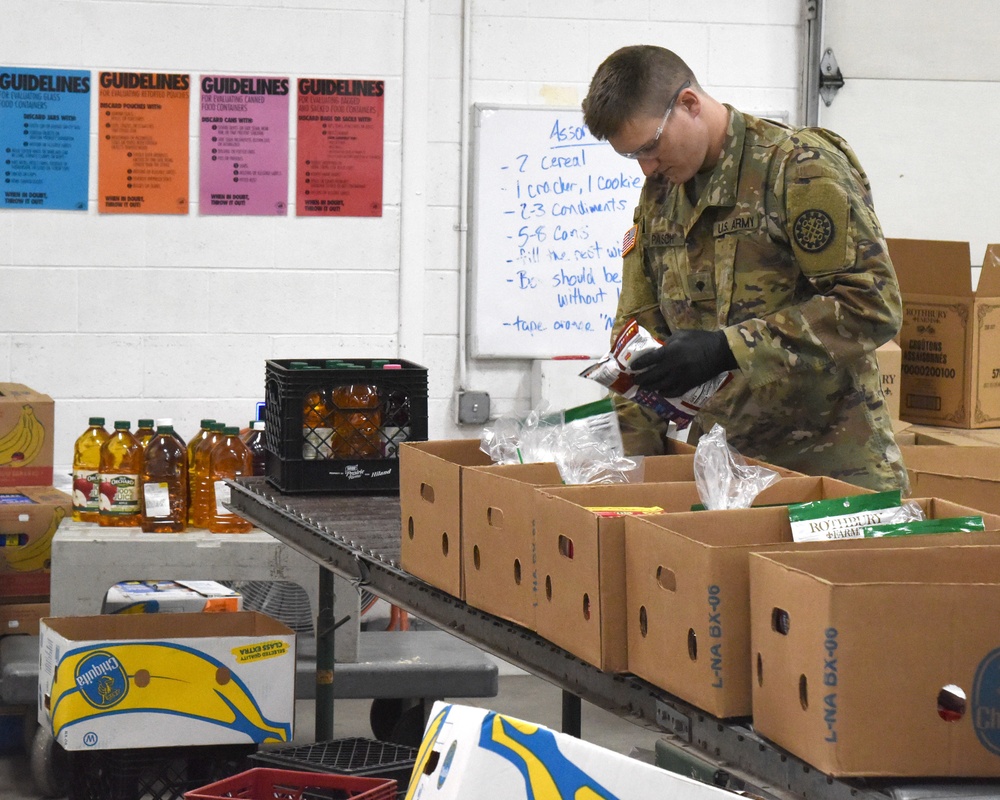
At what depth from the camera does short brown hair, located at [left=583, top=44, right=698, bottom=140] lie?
83.7 inches

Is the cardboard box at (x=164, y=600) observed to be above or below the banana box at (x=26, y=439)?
below

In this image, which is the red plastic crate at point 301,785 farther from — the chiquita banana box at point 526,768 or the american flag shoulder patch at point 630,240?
the chiquita banana box at point 526,768

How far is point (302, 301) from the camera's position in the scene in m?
4.21

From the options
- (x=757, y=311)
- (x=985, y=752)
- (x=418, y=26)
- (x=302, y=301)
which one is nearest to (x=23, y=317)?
(x=302, y=301)

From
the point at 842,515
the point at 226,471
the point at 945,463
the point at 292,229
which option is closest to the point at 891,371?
the point at 945,463

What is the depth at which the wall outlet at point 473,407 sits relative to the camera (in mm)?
4293

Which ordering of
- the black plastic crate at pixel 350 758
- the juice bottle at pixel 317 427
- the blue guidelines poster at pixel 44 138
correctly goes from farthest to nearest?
the blue guidelines poster at pixel 44 138, the juice bottle at pixel 317 427, the black plastic crate at pixel 350 758

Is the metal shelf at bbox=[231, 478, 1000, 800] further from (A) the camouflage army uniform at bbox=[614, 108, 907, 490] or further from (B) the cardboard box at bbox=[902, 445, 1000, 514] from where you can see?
(B) the cardboard box at bbox=[902, 445, 1000, 514]

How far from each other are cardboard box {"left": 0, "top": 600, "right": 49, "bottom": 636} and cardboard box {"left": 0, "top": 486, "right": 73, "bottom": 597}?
3cm

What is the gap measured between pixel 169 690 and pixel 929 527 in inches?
72.2

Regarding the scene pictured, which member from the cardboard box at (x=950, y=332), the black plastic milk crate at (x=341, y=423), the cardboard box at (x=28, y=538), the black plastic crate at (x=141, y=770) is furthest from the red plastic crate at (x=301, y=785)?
the cardboard box at (x=950, y=332)

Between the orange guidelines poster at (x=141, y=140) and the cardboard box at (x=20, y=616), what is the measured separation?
4.12 feet

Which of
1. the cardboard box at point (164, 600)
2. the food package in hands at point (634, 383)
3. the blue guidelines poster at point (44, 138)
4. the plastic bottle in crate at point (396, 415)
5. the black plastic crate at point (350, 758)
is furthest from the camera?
the blue guidelines poster at point (44, 138)

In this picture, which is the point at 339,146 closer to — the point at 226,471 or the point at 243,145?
the point at 243,145
